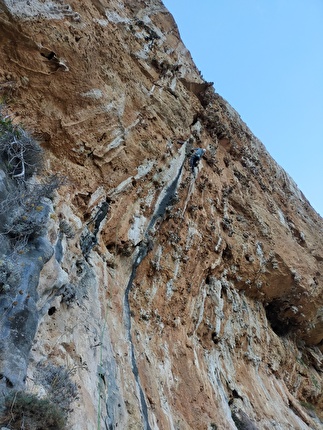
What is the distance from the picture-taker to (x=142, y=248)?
28.0ft

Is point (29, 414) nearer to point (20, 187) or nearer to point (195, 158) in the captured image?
point (20, 187)

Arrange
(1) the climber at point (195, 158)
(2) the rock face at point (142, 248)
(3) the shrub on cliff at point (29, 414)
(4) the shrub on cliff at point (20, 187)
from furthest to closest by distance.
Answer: (1) the climber at point (195, 158) < (2) the rock face at point (142, 248) < (4) the shrub on cliff at point (20, 187) < (3) the shrub on cliff at point (29, 414)

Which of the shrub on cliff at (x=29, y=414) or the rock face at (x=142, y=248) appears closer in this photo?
the shrub on cliff at (x=29, y=414)

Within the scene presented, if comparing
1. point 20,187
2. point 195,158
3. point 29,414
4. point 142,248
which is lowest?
point 29,414

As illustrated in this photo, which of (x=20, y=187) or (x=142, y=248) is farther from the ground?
(x=142, y=248)

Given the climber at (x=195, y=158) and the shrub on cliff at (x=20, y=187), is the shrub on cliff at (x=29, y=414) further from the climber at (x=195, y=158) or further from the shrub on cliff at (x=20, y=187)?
the climber at (x=195, y=158)

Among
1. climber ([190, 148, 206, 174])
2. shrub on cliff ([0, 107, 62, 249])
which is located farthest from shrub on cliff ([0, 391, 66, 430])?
climber ([190, 148, 206, 174])

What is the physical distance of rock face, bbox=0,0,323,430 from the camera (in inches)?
215

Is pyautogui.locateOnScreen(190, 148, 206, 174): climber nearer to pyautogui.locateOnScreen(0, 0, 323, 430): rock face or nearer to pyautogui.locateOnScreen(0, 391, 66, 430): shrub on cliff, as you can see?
pyautogui.locateOnScreen(0, 0, 323, 430): rock face

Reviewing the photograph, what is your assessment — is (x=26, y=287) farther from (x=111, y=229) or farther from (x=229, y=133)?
(x=229, y=133)

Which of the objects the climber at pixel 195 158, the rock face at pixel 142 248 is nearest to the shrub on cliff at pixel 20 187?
the rock face at pixel 142 248

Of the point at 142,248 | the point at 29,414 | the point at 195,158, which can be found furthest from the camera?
the point at 195,158

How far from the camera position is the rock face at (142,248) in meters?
5.47

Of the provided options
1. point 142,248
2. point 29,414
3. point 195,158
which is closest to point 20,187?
point 29,414
